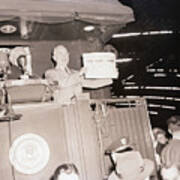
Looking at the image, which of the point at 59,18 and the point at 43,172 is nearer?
the point at 43,172

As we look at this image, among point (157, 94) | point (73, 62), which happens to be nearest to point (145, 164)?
point (73, 62)

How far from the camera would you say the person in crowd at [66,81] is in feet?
19.2

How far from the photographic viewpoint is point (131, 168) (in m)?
4.16

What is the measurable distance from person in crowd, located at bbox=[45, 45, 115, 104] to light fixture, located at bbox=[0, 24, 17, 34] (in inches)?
34.5

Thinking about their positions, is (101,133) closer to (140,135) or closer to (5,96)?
(140,135)

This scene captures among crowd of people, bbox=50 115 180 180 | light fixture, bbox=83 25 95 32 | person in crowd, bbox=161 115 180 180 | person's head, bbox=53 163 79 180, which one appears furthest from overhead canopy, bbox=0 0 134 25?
person's head, bbox=53 163 79 180

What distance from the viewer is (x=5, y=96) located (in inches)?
215

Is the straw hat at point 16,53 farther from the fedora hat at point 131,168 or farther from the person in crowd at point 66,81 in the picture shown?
the fedora hat at point 131,168

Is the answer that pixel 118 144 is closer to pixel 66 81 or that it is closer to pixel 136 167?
pixel 66 81

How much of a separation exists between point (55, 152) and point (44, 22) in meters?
2.16

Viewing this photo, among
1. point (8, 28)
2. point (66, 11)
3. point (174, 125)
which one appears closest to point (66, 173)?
point (174, 125)

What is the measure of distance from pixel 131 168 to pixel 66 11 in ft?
9.95

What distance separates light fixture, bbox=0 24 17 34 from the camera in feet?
20.9

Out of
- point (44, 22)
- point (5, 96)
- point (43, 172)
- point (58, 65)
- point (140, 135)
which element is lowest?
point (43, 172)
